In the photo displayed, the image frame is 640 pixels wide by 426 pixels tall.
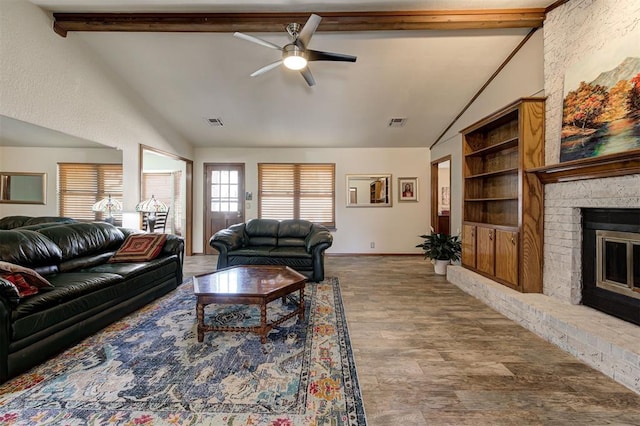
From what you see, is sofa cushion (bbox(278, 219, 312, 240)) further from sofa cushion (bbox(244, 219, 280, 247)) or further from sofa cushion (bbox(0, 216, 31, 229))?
sofa cushion (bbox(0, 216, 31, 229))

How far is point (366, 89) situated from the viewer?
A: 14.1 ft

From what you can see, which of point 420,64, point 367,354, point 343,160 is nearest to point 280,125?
point 343,160

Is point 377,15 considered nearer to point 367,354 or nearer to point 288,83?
point 288,83

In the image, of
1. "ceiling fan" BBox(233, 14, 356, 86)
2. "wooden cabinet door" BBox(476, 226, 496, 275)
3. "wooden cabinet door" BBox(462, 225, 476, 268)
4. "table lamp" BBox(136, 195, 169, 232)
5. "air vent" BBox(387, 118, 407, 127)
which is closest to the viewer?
"ceiling fan" BBox(233, 14, 356, 86)

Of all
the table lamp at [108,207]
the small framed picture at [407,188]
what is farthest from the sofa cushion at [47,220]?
the small framed picture at [407,188]

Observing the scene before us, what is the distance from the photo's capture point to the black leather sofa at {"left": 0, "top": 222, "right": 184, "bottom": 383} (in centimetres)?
180

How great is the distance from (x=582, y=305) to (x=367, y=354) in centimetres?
206

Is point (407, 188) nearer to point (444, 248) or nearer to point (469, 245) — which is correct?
point (444, 248)

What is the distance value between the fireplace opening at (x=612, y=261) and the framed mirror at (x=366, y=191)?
3903mm

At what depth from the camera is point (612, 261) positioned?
234cm

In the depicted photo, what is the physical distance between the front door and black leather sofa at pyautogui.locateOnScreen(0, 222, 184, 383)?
2.51m

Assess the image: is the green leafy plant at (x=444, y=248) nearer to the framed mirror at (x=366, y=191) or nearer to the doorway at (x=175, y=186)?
the framed mirror at (x=366, y=191)

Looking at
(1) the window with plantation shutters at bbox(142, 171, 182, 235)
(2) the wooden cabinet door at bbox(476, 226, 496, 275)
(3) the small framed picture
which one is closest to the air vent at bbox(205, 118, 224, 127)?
(1) the window with plantation shutters at bbox(142, 171, 182, 235)

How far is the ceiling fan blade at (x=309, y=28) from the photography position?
8.11 feet
